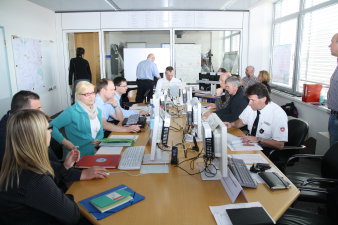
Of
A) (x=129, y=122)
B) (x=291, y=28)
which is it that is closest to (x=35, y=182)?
(x=129, y=122)

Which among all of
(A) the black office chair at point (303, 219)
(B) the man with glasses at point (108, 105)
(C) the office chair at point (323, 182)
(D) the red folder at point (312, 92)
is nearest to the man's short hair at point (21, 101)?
(B) the man with glasses at point (108, 105)

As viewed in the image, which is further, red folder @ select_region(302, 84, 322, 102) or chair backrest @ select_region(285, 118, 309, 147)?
red folder @ select_region(302, 84, 322, 102)

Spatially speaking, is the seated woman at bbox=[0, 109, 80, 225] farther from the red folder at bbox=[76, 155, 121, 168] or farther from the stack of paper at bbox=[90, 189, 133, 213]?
the red folder at bbox=[76, 155, 121, 168]

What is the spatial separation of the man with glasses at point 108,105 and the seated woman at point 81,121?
36 centimetres

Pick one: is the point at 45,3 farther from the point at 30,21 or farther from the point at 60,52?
the point at 60,52

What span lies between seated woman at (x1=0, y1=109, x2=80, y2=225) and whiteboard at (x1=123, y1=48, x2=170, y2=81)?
6.22 metres

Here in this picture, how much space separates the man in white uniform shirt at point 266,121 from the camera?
2.60 meters

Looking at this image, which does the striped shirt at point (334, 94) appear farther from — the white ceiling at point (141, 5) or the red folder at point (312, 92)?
the white ceiling at point (141, 5)

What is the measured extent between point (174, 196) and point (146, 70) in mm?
5223

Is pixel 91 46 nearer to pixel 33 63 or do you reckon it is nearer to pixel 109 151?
pixel 33 63

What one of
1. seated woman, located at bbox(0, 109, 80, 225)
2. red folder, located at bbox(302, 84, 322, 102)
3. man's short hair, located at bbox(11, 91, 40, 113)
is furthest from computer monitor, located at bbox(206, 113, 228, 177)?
red folder, located at bbox(302, 84, 322, 102)

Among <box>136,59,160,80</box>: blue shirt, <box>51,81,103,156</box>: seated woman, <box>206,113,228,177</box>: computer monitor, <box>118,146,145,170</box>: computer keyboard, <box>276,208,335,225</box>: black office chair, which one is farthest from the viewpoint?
Answer: <box>136,59,160,80</box>: blue shirt

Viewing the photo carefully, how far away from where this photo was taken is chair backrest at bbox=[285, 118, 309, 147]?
264 cm

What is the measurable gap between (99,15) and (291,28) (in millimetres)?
4428
